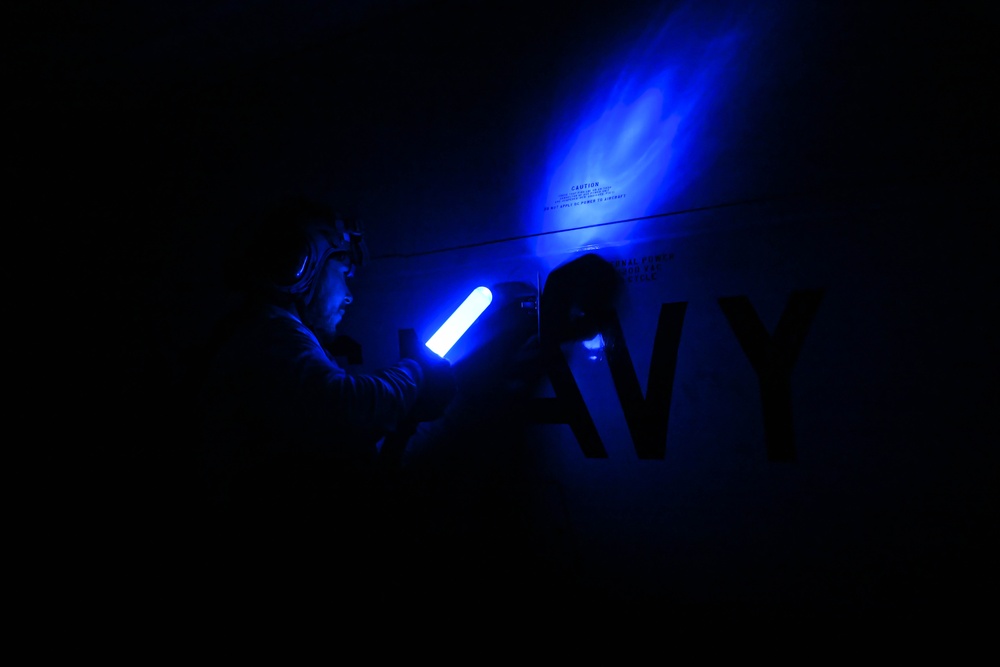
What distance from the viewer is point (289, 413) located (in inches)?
48.3

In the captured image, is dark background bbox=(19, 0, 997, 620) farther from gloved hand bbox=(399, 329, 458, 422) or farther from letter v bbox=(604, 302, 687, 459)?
gloved hand bbox=(399, 329, 458, 422)

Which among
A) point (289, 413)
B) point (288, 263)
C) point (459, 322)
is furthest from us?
point (459, 322)

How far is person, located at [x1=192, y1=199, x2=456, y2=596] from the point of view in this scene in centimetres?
124

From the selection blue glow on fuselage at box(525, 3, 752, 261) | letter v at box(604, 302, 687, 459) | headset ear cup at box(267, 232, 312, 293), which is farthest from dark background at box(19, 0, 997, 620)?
headset ear cup at box(267, 232, 312, 293)

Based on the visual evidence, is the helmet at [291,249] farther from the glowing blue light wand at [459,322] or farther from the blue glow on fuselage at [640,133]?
the blue glow on fuselage at [640,133]

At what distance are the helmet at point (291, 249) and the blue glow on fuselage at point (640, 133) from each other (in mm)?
598

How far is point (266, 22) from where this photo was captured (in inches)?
76.1

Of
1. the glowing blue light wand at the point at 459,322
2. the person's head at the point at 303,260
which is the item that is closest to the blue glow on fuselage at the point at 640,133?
the glowing blue light wand at the point at 459,322

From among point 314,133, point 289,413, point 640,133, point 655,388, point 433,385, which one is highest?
point 314,133

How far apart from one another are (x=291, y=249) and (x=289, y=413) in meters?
0.46

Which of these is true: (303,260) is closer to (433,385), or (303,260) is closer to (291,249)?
(291,249)

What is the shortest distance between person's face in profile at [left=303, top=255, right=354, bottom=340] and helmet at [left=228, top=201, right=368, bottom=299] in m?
0.03

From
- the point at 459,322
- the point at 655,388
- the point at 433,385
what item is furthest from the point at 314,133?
the point at 655,388

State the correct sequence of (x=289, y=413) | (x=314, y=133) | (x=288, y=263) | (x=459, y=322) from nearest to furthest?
1. (x=289, y=413)
2. (x=288, y=263)
3. (x=459, y=322)
4. (x=314, y=133)
